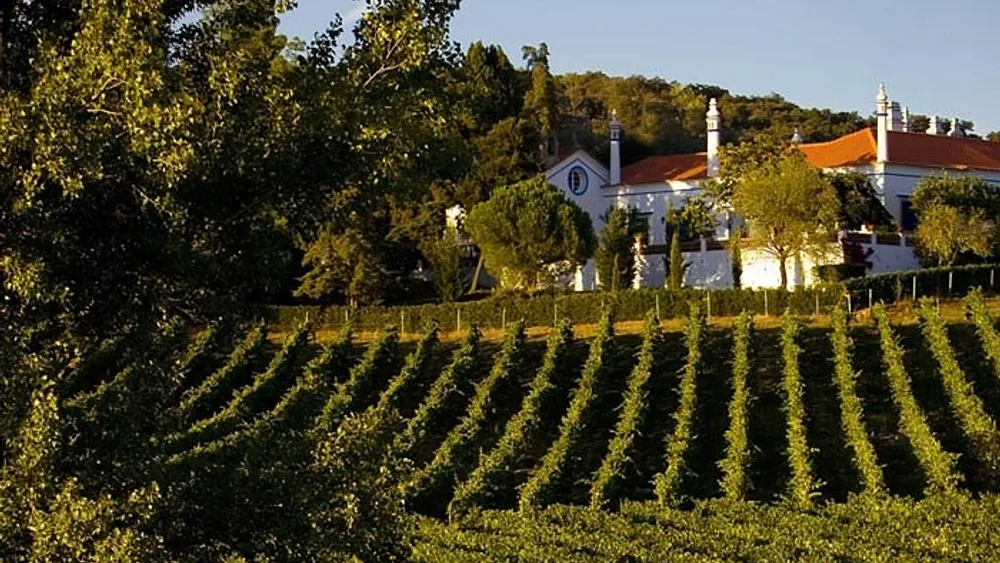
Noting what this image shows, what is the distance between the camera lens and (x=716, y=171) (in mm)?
46750

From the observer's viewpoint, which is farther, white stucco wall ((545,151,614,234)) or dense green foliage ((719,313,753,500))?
white stucco wall ((545,151,614,234))

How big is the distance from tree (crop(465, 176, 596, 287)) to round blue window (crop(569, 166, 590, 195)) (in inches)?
247

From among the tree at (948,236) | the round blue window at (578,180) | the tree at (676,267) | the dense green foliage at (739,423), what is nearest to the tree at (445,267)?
the tree at (676,267)

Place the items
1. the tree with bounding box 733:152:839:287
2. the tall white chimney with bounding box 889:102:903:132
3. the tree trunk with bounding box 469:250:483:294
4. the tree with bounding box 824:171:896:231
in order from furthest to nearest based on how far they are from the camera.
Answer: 1. the tall white chimney with bounding box 889:102:903:132
2. the tree trunk with bounding box 469:250:483:294
3. the tree with bounding box 824:171:896:231
4. the tree with bounding box 733:152:839:287

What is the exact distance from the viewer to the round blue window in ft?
156

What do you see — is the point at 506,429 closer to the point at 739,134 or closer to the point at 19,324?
the point at 19,324

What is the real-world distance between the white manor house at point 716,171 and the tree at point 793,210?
881 millimetres

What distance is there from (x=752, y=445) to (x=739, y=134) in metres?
49.7

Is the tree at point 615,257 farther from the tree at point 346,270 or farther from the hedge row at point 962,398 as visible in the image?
the hedge row at point 962,398

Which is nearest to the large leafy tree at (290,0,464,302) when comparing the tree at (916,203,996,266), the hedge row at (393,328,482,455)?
the hedge row at (393,328,482,455)

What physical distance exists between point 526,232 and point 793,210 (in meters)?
7.62

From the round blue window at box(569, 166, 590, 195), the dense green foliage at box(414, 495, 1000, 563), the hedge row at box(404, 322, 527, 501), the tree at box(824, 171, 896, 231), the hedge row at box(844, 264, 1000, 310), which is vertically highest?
the round blue window at box(569, 166, 590, 195)

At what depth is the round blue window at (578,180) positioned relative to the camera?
4747 centimetres

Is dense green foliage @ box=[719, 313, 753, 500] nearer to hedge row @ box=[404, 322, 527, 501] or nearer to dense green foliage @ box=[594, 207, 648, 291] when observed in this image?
hedge row @ box=[404, 322, 527, 501]
